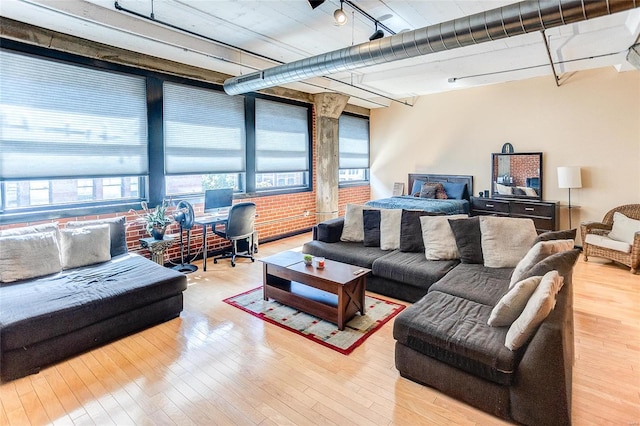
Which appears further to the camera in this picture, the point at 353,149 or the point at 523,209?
the point at 353,149

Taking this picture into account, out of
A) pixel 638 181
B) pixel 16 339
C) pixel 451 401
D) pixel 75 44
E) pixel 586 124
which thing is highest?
pixel 75 44

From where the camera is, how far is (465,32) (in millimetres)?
2947

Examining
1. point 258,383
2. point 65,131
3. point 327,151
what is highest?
point 327,151

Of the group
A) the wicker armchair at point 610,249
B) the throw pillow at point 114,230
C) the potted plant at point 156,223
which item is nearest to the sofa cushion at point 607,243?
the wicker armchair at point 610,249

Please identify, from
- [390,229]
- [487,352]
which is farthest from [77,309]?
[390,229]

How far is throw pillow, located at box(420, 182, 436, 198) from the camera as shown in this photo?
718 centimetres

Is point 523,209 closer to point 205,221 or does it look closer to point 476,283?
point 476,283

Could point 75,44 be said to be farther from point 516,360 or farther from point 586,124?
point 586,124

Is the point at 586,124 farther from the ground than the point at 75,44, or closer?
closer

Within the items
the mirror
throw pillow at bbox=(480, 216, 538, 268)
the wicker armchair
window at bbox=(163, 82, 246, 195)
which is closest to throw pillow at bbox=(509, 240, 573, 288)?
throw pillow at bbox=(480, 216, 538, 268)

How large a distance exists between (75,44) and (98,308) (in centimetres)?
301

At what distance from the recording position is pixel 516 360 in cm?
190

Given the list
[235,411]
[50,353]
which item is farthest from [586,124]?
[50,353]

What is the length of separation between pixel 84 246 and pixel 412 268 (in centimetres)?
339
